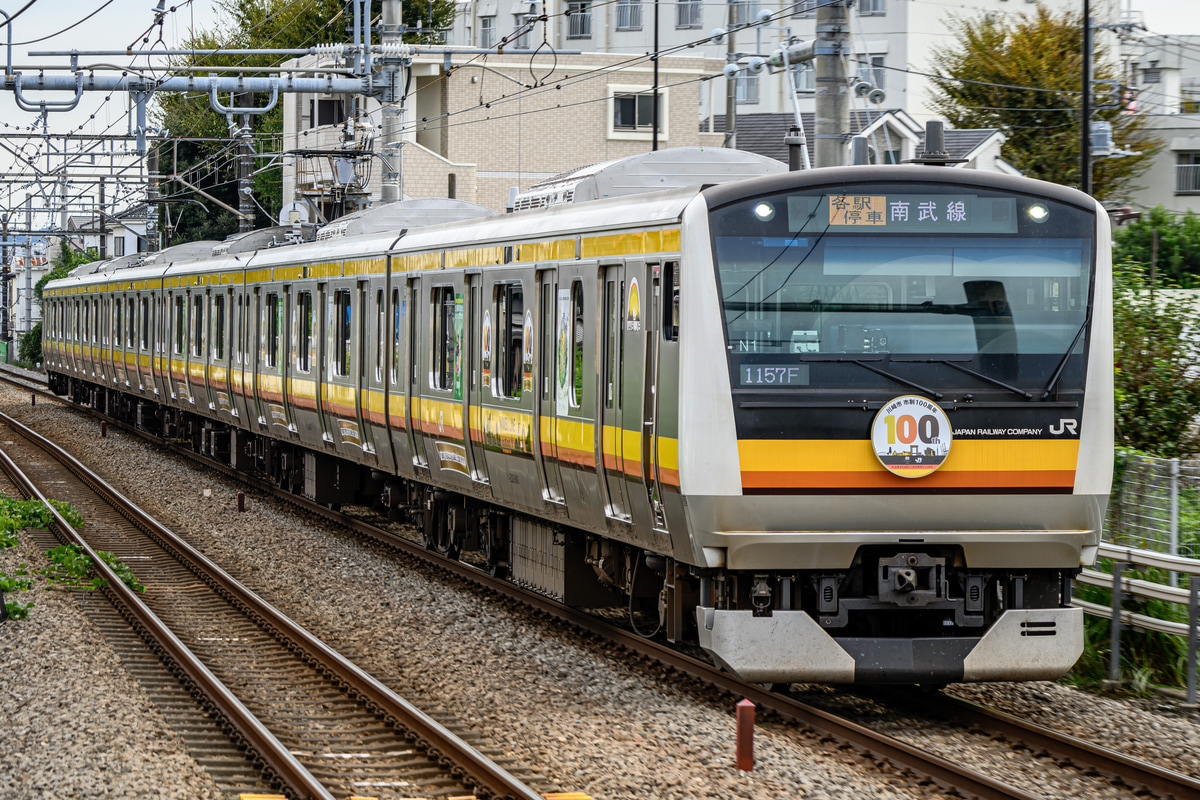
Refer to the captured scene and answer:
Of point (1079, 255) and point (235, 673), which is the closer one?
point (1079, 255)

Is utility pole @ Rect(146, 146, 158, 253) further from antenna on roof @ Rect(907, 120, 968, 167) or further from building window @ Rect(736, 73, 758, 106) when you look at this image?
antenna on roof @ Rect(907, 120, 968, 167)

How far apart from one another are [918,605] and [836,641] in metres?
0.46

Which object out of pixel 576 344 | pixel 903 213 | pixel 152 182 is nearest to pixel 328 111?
pixel 152 182

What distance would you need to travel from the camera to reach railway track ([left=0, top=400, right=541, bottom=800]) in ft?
25.1

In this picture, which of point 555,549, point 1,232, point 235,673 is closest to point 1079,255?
point 555,549

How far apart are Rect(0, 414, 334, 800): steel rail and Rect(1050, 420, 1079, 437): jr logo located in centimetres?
401

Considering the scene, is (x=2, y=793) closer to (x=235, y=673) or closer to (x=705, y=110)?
(x=235, y=673)

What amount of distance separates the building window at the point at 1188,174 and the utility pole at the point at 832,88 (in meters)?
34.6

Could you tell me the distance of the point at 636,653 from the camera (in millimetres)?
10344

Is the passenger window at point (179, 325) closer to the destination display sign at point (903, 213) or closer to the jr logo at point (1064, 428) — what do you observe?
the destination display sign at point (903, 213)

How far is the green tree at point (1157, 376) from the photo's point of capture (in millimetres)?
11828

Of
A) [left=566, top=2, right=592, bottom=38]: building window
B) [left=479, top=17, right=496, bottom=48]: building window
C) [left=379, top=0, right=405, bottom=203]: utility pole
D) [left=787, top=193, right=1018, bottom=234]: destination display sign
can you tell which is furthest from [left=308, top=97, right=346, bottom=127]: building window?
[left=787, top=193, right=1018, bottom=234]: destination display sign

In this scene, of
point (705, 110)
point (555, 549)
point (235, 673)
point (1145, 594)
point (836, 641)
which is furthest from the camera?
point (705, 110)

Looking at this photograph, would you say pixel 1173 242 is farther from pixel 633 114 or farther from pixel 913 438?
pixel 913 438
